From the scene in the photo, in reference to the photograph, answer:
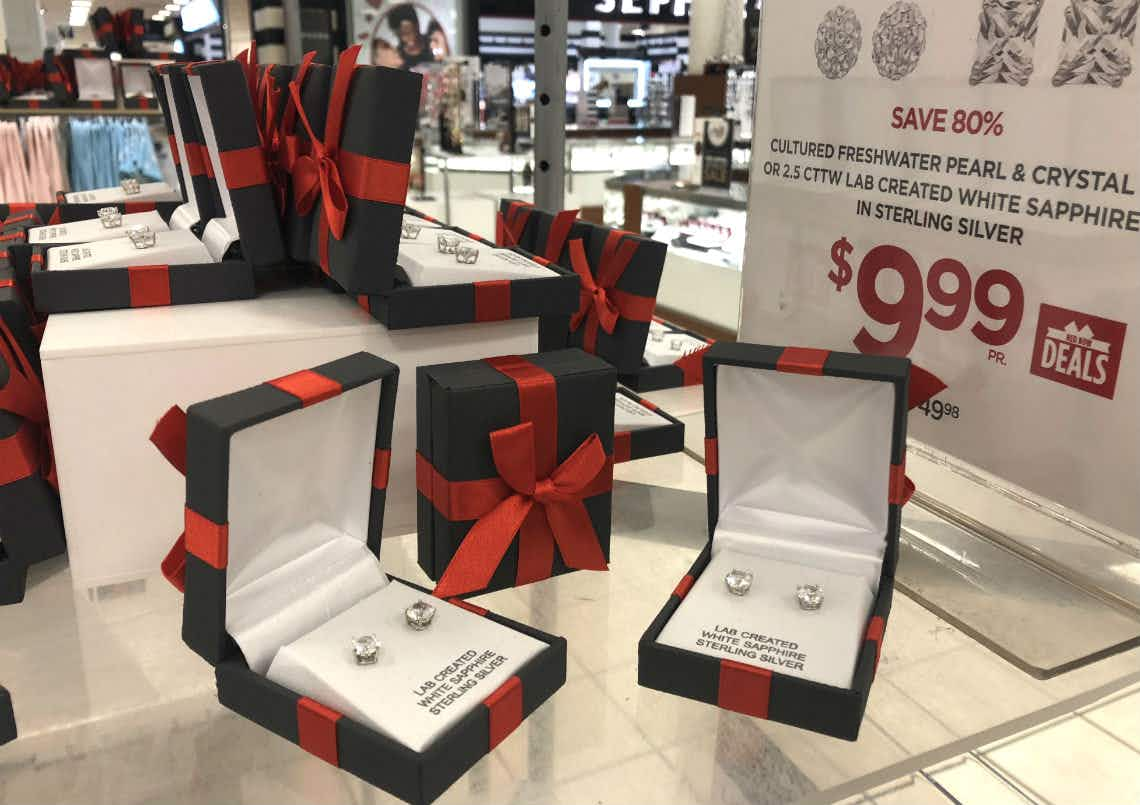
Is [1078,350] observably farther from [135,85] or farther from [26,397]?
[135,85]

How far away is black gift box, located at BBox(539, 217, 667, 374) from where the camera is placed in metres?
1.11

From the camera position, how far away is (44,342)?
30.3 inches

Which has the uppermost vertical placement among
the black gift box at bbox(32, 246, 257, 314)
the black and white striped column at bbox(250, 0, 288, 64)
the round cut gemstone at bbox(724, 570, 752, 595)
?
the black and white striped column at bbox(250, 0, 288, 64)

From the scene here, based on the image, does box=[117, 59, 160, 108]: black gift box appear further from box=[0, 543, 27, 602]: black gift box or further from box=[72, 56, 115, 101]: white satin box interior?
box=[0, 543, 27, 602]: black gift box

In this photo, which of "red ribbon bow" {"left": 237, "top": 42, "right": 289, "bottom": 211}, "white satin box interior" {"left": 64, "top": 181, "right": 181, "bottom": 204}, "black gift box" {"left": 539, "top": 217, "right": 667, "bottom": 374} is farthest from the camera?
"white satin box interior" {"left": 64, "top": 181, "right": 181, "bottom": 204}

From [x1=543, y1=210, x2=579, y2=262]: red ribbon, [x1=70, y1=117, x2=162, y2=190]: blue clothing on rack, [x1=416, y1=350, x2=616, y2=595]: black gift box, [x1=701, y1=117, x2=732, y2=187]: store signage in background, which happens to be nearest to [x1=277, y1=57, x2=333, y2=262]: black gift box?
[x1=416, y1=350, x2=616, y2=595]: black gift box

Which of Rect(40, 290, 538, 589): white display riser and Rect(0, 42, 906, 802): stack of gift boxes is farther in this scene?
Rect(40, 290, 538, 589): white display riser

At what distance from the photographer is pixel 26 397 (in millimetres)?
817

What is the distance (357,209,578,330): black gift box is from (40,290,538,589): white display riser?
24 mm

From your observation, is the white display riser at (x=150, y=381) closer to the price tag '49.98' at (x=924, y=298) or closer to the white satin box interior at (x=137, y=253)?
the white satin box interior at (x=137, y=253)

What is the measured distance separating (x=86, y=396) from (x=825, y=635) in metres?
0.62

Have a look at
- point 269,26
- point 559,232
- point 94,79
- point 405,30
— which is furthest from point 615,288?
point 405,30

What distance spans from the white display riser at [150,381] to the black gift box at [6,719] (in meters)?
0.20

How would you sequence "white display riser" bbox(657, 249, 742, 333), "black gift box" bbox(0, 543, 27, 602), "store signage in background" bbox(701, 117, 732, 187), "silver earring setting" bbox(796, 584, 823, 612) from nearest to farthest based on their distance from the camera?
"silver earring setting" bbox(796, 584, 823, 612) < "black gift box" bbox(0, 543, 27, 602) < "white display riser" bbox(657, 249, 742, 333) < "store signage in background" bbox(701, 117, 732, 187)
